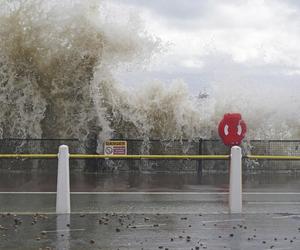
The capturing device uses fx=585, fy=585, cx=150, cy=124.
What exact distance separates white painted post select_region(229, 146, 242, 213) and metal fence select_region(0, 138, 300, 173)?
909cm

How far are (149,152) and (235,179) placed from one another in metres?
10.3

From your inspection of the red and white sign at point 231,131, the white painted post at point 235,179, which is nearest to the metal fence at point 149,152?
the red and white sign at point 231,131

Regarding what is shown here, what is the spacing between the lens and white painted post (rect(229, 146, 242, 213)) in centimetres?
1052

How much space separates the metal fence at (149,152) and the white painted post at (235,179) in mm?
9088

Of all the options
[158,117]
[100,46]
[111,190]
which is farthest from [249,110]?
[111,190]

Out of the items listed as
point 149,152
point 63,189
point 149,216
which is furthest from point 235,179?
point 149,152

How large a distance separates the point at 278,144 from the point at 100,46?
7.77 metres

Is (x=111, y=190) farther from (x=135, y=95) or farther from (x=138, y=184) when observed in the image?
(x=135, y=95)

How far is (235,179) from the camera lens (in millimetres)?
10578

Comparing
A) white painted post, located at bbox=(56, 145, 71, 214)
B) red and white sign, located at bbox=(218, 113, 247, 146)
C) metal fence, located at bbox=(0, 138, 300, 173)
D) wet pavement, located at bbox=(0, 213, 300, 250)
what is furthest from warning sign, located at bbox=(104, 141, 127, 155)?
wet pavement, located at bbox=(0, 213, 300, 250)

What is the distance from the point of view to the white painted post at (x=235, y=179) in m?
10.5

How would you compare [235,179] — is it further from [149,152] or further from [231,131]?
[149,152]

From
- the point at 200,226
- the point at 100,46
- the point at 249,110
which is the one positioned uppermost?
the point at 100,46

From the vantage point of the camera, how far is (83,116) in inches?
874
